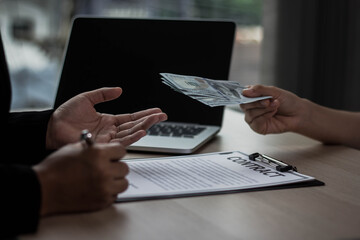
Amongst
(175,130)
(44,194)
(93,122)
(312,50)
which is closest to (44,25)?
(312,50)

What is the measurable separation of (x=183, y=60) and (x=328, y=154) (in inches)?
20.5

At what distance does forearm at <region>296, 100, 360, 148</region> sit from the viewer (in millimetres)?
A: 1290

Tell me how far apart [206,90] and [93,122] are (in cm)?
27

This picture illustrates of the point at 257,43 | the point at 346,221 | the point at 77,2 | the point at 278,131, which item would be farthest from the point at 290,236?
the point at 77,2

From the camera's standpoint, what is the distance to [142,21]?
151cm

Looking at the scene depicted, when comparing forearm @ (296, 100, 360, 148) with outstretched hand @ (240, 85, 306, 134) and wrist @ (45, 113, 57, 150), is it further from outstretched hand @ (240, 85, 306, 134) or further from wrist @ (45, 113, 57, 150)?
wrist @ (45, 113, 57, 150)

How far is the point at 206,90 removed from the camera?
3.53ft

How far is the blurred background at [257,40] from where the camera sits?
2.26m

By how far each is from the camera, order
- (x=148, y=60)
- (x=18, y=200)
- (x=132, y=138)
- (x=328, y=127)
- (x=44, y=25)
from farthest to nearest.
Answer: (x=44, y=25) < (x=148, y=60) < (x=328, y=127) < (x=132, y=138) < (x=18, y=200)

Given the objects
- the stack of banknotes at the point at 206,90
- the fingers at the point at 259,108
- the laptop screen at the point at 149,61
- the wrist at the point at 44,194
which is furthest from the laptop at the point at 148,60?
the wrist at the point at 44,194

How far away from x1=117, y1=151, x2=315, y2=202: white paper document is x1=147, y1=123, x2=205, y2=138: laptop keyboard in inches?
7.7

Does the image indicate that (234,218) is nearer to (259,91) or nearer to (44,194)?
(44,194)

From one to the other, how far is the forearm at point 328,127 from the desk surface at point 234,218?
0.32 meters

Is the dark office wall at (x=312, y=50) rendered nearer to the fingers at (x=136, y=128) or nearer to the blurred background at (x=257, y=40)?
the blurred background at (x=257, y=40)
